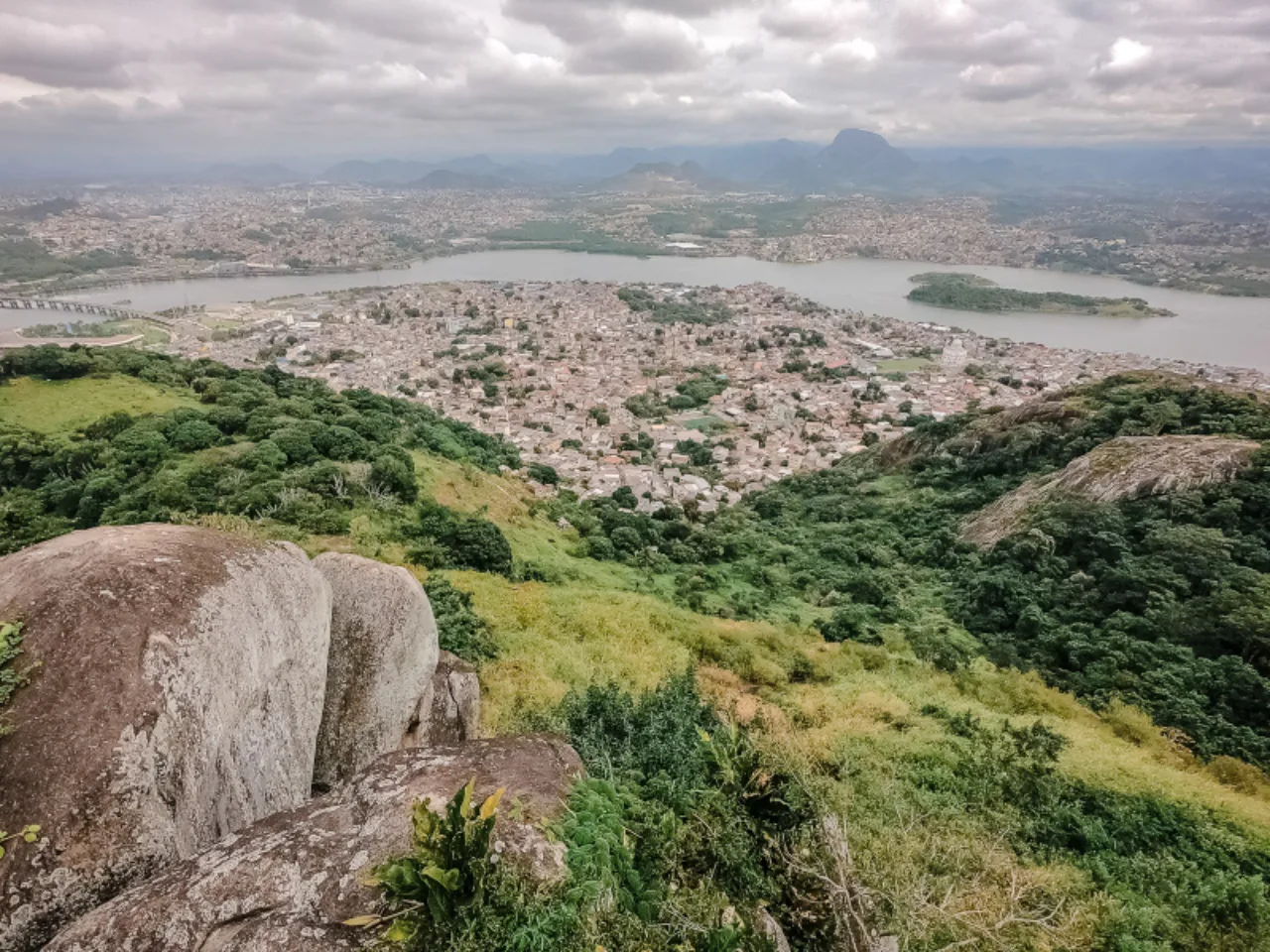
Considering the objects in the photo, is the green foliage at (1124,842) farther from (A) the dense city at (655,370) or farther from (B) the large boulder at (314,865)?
(A) the dense city at (655,370)

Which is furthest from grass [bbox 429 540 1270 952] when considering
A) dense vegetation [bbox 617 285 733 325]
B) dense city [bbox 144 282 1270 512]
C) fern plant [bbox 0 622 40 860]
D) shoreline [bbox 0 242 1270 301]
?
shoreline [bbox 0 242 1270 301]

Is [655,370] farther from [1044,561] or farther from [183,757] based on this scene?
[183,757]

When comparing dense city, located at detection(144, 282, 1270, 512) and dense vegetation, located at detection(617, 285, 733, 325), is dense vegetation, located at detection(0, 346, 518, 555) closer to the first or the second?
dense city, located at detection(144, 282, 1270, 512)

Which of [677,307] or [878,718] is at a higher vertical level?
[878,718]

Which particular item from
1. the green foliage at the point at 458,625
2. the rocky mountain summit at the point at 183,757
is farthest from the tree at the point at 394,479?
the rocky mountain summit at the point at 183,757

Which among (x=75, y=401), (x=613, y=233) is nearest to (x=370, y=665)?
(x=75, y=401)

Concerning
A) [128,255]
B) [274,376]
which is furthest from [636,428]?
[128,255]

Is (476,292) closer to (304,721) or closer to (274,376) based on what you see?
(274,376)
